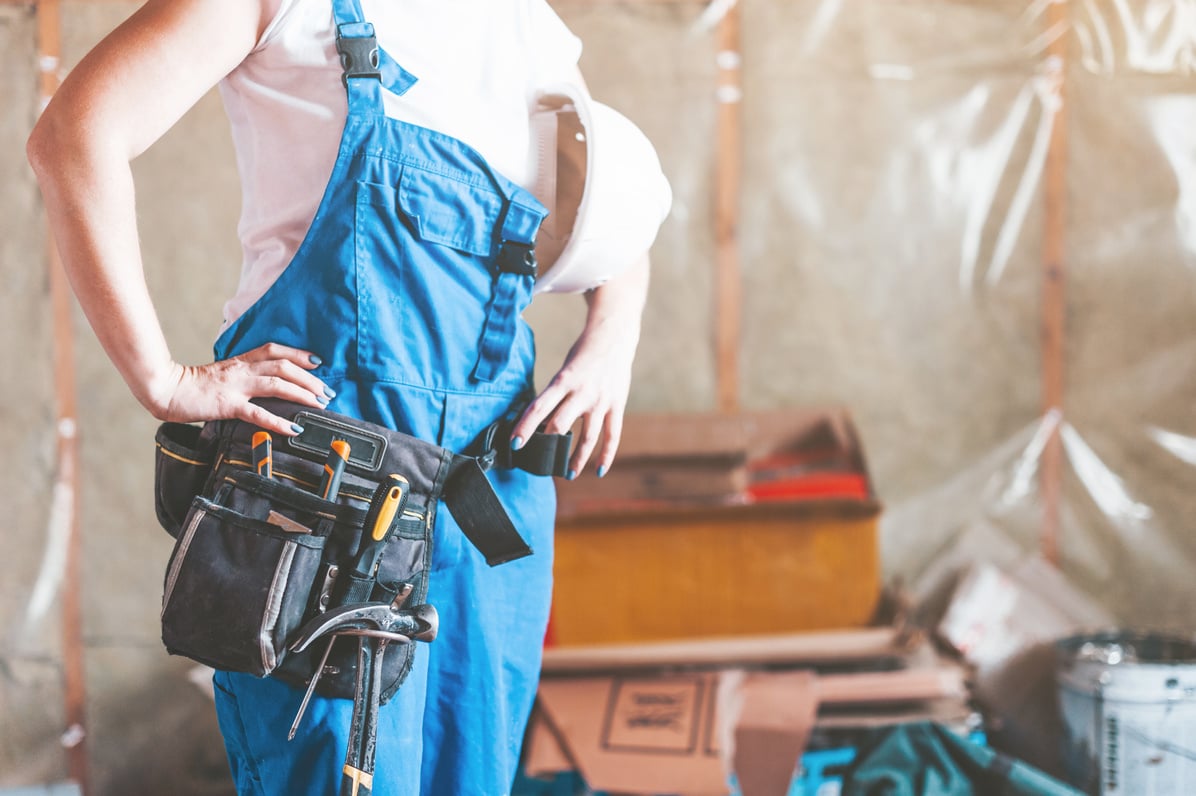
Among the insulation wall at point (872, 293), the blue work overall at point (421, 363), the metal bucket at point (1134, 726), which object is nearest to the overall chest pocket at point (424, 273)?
the blue work overall at point (421, 363)

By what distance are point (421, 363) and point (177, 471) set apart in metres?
0.24

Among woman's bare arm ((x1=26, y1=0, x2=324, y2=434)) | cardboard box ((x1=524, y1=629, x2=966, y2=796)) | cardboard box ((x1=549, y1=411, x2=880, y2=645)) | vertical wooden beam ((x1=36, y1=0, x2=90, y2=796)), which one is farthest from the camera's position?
vertical wooden beam ((x1=36, y1=0, x2=90, y2=796))

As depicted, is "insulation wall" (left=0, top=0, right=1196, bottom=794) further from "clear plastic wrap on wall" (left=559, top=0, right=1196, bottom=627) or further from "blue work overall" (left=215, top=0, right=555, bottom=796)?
"blue work overall" (left=215, top=0, right=555, bottom=796)

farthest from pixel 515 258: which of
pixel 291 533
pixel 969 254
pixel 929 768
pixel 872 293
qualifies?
pixel 969 254

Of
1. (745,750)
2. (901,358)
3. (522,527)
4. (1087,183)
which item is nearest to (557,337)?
(901,358)

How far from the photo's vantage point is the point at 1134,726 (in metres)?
2.12

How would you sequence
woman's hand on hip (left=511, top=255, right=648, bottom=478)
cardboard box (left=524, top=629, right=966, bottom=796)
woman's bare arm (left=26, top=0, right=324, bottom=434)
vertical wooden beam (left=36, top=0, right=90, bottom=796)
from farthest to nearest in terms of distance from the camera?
vertical wooden beam (left=36, top=0, right=90, bottom=796) < cardboard box (left=524, top=629, right=966, bottom=796) < woman's hand on hip (left=511, top=255, right=648, bottom=478) < woman's bare arm (left=26, top=0, right=324, bottom=434)

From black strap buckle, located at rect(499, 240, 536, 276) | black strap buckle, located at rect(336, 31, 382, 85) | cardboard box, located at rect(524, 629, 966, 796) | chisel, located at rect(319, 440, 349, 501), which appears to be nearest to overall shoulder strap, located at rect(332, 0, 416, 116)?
black strap buckle, located at rect(336, 31, 382, 85)

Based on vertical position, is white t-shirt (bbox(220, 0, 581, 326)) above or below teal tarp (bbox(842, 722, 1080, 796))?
above

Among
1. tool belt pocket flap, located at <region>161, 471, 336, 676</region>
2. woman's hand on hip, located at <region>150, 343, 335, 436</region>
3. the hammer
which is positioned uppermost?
woman's hand on hip, located at <region>150, 343, 335, 436</region>

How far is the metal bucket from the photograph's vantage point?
210cm

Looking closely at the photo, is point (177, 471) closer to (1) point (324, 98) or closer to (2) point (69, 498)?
(1) point (324, 98)

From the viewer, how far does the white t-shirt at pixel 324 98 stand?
2.76 ft

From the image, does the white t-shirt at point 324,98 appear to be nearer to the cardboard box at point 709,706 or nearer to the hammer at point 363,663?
the hammer at point 363,663
